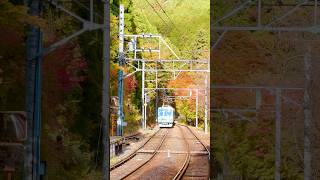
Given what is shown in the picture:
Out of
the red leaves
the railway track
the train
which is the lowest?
the railway track

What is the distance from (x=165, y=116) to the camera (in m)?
50.8

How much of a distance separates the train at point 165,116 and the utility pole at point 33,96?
1569 inches

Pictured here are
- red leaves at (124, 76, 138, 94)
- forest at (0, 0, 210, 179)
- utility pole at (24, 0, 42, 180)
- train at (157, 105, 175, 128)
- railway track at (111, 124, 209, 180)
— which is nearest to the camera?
utility pole at (24, 0, 42, 180)

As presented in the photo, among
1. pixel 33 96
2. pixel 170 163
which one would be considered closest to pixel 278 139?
pixel 33 96

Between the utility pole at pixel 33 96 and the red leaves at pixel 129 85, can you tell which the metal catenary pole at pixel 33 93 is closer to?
the utility pole at pixel 33 96

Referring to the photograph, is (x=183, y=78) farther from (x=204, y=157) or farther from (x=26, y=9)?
(x=26, y=9)

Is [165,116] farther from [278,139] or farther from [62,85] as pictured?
[62,85]

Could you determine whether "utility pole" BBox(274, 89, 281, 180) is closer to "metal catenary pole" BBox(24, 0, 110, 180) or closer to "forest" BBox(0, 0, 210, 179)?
"forest" BBox(0, 0, 210, 179)

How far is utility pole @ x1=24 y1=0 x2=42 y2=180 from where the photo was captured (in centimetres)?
926

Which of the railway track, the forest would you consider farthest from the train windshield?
the forest

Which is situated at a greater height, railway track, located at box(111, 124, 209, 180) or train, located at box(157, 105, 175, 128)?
train, located at box(157, 105, 175, 128)

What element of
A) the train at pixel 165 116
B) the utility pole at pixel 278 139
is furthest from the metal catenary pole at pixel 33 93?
the train at pixel 165 116

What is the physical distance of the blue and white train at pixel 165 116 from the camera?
49.6m

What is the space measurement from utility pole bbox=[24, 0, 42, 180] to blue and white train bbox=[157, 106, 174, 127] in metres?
39.8
